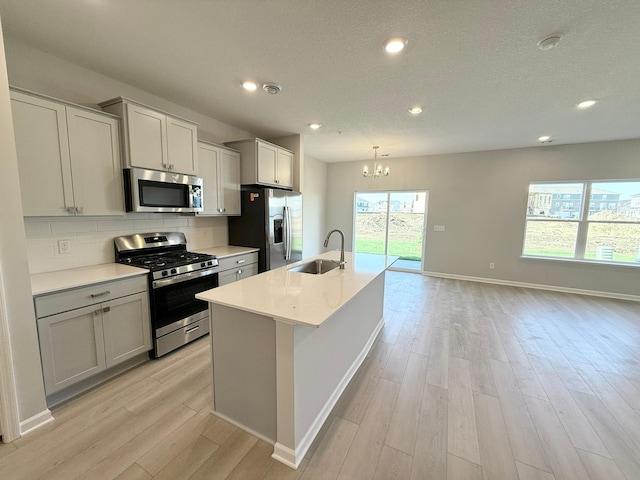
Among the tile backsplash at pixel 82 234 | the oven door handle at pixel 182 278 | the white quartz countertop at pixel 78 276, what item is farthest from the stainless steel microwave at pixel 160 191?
the oven door handle at pixel 182 278

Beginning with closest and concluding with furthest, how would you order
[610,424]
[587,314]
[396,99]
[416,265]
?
[610,424]
[396,99]
[587,314]
[416,265]

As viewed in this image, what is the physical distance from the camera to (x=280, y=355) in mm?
1441

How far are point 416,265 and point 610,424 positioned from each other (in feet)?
14.8

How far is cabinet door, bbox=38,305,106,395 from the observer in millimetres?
1767

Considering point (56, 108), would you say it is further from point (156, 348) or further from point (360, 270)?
point (360, 270)

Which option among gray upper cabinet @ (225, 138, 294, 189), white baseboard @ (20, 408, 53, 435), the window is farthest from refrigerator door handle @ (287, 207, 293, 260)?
the window

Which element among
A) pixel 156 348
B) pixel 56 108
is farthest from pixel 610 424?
pixel 56 108

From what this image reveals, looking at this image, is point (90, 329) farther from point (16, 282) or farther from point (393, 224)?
point (393, 224)

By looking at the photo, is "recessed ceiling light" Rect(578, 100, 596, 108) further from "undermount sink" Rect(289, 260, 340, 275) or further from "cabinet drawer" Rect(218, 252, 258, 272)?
"cabinet drawer" Rect(218, 252, 258, 272)

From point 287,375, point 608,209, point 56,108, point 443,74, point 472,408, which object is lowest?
point 472,408

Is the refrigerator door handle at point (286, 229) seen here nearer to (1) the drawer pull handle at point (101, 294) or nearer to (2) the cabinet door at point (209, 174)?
(2) the cabinet door at point (209, 174)

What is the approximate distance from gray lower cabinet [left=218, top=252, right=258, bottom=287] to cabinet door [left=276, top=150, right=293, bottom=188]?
1247 mm

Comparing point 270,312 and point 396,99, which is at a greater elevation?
point 396,99

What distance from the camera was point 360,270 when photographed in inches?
95.3
